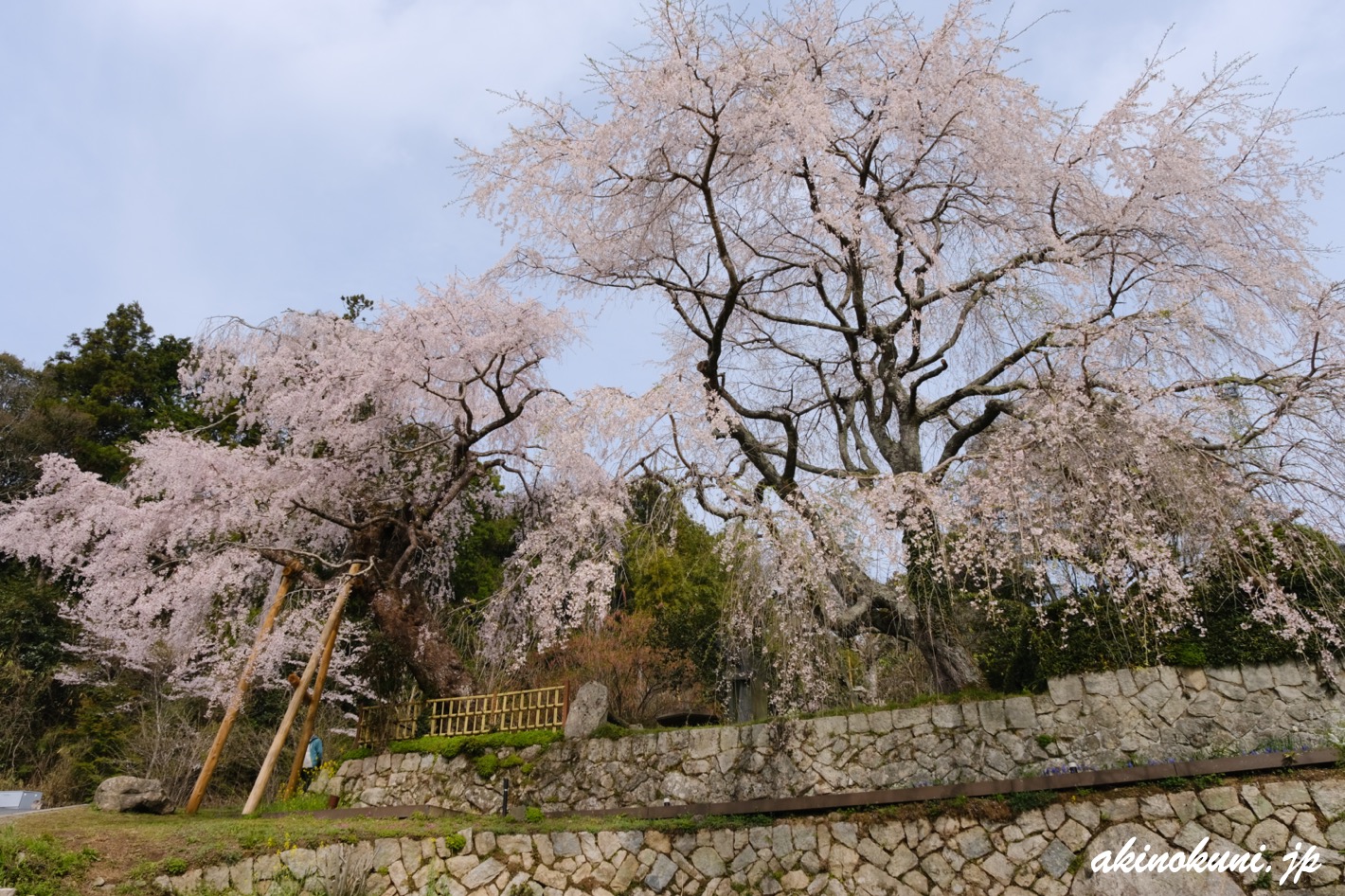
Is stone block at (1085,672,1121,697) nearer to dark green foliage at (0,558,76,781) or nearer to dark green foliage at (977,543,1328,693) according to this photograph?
dark green foliage at (977,543,1328,693)

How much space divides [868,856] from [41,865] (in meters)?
6.33

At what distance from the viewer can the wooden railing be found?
937cm

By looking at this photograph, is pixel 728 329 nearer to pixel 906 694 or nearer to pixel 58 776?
pixel 906 694

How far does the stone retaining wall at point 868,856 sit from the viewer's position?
5.40m

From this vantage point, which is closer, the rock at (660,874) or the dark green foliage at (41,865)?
Answer: the dark green foliage at (41,865)

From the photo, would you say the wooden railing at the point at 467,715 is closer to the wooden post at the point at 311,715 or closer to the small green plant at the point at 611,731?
the small green plant at the point at 611,731

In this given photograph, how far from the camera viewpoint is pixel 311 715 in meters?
9.81

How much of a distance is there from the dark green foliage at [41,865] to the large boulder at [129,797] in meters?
2.42

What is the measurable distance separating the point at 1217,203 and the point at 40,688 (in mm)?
18392

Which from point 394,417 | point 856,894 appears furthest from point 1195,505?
point 394,417

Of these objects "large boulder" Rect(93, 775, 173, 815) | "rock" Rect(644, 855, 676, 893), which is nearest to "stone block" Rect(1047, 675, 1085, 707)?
"rock" Rect(644, 855, 676, 893)

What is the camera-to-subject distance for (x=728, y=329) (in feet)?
34.9

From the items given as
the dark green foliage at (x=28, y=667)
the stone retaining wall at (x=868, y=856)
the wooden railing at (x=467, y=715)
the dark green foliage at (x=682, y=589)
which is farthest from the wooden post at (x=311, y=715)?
the dark green foliage at (x=28, y=667)

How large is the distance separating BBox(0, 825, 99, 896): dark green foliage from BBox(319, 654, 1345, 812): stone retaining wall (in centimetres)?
382
